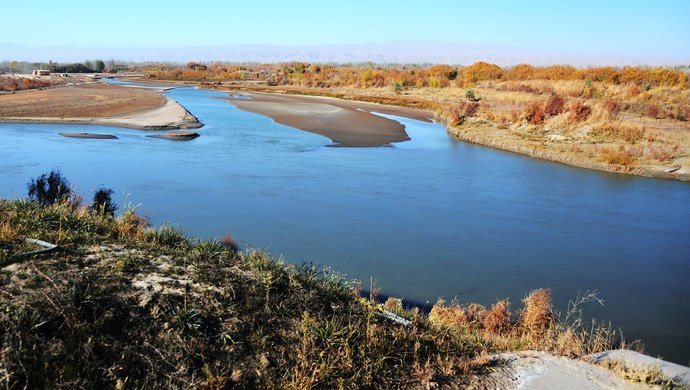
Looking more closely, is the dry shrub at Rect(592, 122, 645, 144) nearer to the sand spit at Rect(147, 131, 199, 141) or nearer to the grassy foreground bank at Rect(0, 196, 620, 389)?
the sand spit at Rect(147, 131, 199, 141)

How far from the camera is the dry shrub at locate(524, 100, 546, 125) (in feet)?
87.9

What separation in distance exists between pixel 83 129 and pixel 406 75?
4389 centimetres

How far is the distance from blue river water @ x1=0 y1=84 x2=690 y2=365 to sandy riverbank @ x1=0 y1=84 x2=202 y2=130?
3439 millimetres

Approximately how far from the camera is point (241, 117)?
33.1 metres

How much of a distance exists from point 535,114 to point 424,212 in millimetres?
16609

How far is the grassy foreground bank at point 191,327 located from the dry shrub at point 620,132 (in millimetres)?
19877


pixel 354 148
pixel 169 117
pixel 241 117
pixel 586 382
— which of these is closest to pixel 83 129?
pixel 169 117

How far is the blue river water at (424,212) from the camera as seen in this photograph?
8.92m

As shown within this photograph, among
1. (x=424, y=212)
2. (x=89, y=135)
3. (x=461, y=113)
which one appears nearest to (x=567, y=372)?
(x=424, y=212)

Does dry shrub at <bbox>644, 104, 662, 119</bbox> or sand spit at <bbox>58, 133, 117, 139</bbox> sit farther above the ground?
dry shrub at <bbox>644, 104, 662, 119</bbox>

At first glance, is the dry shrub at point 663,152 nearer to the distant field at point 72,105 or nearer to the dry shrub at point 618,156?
the dry shrub at point 618,156

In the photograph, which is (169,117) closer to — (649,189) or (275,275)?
(649,189)

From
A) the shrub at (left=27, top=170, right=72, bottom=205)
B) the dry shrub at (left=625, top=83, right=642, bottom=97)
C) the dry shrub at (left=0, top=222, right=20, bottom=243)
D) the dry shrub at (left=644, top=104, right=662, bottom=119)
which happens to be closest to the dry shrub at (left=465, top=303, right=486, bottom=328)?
the dry shrub at (left=0, top=222, right=20, bottom=243)

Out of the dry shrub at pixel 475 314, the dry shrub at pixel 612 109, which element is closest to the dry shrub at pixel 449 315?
the dry shrub at pixel 475 314
